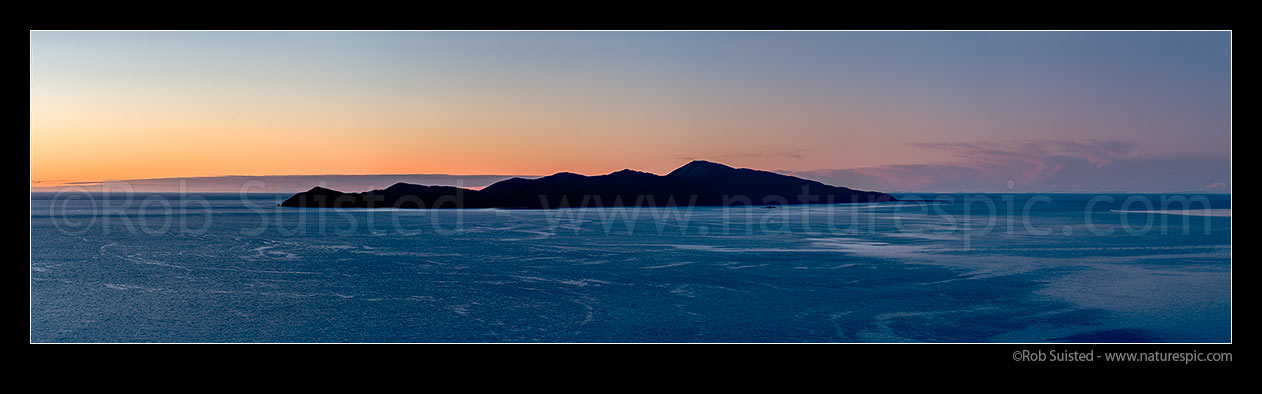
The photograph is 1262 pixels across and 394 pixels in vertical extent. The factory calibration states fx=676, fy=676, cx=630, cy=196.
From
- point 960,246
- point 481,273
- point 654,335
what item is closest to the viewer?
point 654,335

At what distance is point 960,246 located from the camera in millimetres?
18641

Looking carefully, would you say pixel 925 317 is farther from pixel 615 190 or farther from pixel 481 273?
pixel 615 190

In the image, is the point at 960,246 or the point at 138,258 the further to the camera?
the point at 960,246

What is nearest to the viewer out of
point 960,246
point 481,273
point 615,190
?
point 481,273

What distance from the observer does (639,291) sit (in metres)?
11.0

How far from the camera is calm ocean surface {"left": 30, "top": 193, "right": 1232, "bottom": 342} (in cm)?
868

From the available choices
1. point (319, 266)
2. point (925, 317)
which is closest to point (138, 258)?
point (319, 266)

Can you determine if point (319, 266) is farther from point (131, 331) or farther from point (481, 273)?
point (131, 331)

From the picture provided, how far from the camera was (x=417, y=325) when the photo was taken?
900 centimetres

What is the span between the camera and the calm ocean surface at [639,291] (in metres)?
8.68

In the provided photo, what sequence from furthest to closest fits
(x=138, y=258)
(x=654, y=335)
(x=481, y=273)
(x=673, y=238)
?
(x=673, y=238)
(x=138, y=258)
(x=481, y=273)
(x=654, y=335)

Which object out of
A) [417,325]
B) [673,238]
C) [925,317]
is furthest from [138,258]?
[925,317]

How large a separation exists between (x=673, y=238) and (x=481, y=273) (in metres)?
9.30

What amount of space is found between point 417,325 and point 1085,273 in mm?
12614
